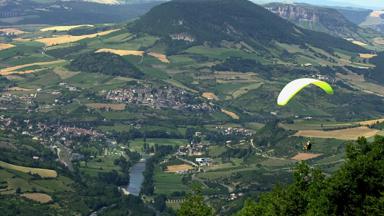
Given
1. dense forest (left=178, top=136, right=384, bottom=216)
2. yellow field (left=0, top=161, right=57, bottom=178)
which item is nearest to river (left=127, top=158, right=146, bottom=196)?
yellow field (left=0, top=161, right=57, bottom=178)

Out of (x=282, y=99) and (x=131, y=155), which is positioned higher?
(x=282, y=99)

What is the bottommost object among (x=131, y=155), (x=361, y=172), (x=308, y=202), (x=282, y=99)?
(x=131, y=155)

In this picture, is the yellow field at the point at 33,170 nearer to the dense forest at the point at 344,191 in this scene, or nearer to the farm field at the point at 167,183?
the farm field at the point at 167,183

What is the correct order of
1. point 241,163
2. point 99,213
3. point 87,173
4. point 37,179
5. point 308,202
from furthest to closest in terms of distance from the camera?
point 241,163, point 87,173, point 37,179, point 99,213, point 308,202

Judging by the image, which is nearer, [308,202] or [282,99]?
[282,99]

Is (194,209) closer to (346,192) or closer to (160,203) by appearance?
(346,192)

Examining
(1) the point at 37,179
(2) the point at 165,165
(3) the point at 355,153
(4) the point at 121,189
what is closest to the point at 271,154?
(2) the point at 165,165

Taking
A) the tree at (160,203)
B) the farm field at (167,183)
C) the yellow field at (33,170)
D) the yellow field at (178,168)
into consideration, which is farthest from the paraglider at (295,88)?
the yellow field at (178,168)

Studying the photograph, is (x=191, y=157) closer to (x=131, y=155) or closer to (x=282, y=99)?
(x=131, y=155)

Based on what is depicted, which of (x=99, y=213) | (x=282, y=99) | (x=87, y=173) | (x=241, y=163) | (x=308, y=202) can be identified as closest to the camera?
(x=282, y=99)
